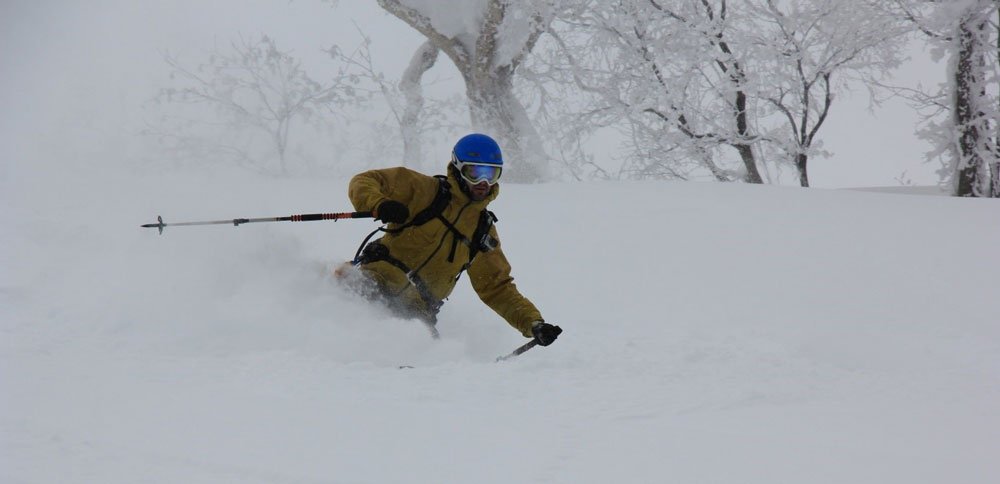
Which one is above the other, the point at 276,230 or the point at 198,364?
the point at 276,230

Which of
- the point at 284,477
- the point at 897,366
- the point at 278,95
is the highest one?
the point at 278,95

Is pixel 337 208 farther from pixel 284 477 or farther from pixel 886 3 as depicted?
pixel 886 3

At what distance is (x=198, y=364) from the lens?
3770 millimetres

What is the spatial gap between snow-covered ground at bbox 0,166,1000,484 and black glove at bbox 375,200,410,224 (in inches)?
25.3

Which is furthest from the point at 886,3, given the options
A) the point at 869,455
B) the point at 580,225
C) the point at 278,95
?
the point at 278,95

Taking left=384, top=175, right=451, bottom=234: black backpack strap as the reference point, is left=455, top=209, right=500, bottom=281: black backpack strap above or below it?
below

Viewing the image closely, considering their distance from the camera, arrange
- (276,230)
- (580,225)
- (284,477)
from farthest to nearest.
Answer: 1. (580,225)
2. (276,230)
3. (284,477)

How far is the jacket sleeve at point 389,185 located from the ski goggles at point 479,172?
0.98 feet

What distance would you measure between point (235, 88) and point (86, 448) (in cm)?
1815

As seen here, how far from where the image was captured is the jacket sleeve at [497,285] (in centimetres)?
509

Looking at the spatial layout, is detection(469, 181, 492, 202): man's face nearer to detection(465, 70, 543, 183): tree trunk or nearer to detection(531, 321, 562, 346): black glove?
detection(531, 321, 562, 346): black glove

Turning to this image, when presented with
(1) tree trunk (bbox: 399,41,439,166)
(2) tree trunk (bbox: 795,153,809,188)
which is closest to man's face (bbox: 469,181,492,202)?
(2) tree trunk (bbox: 795,153,809,188)

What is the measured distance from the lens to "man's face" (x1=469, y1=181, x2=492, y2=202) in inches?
191

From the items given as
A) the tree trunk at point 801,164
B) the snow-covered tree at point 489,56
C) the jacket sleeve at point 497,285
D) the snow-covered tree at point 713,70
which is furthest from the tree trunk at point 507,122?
the jacket sleeve at point 497,285
